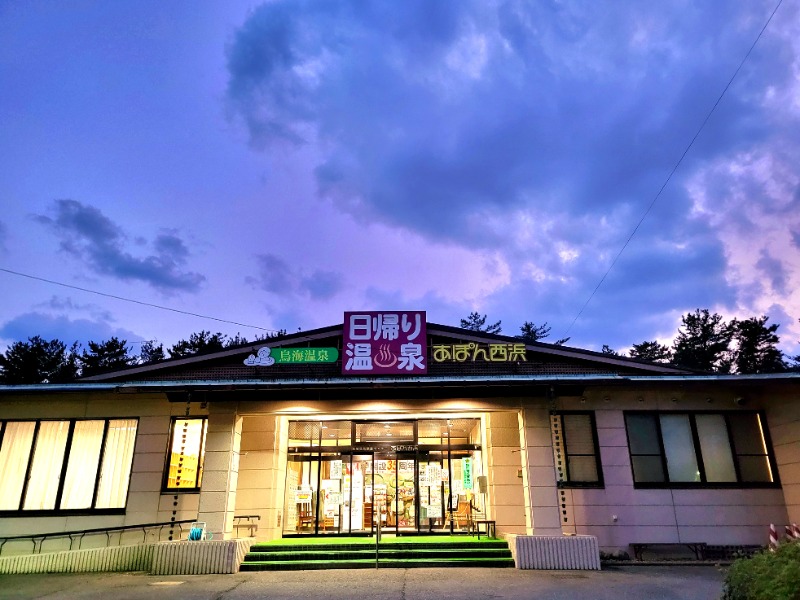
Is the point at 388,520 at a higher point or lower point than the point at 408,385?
lower

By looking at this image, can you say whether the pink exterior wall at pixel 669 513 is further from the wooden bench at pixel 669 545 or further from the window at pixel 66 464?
the window at pixel 66 464

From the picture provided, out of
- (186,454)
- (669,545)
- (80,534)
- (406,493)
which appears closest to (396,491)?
(406,493)

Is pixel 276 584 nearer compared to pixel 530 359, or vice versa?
pixel 276 584

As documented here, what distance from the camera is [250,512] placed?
1457 cm

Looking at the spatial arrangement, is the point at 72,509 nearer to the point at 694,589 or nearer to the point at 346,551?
the point at 346,551

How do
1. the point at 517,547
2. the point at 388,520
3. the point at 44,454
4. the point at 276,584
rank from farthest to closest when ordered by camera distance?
the point at 388,520 < the point at 44,454 < the point at 517,547 < the point at 276,584

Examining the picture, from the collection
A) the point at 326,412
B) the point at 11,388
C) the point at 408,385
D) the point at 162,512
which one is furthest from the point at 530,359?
the point at 11,388

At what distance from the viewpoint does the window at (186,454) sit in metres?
13.8

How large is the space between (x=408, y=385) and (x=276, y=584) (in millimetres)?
5019

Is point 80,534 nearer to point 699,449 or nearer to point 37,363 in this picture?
point 699,449

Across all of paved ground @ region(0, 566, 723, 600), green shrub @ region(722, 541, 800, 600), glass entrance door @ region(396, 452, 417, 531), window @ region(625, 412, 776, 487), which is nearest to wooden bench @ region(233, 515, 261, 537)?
paved ground @ region(0, 566, 723, 600)

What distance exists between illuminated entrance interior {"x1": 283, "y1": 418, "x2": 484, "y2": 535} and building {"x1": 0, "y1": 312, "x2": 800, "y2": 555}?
4cm

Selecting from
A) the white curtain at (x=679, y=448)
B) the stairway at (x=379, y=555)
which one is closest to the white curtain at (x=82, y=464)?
the stairway at (x=379, y=555)

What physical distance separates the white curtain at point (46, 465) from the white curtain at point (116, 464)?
118 cm
